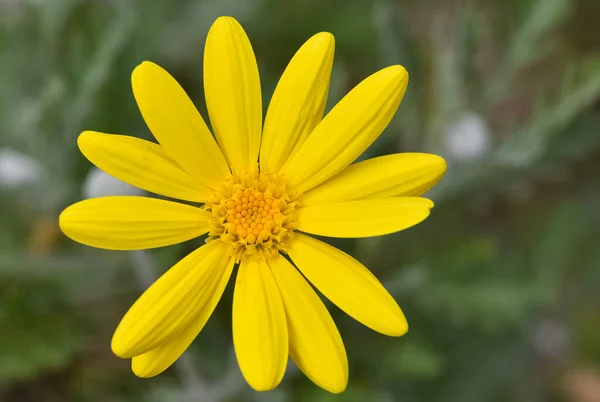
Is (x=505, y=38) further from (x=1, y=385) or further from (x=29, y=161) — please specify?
(x=1, y=385)

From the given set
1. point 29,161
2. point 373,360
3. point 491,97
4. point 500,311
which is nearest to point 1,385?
point 29,161

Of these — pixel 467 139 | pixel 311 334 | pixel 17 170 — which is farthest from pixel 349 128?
pixel 17 170

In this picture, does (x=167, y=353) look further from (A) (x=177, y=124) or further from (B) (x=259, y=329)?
(A) (x=177, y=124)

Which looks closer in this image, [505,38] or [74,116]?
[74,116]

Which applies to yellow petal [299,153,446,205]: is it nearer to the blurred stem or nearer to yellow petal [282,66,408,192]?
yellow petal [282,66,408,192]

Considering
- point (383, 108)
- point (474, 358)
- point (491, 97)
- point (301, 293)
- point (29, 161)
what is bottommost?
point (301, 293)

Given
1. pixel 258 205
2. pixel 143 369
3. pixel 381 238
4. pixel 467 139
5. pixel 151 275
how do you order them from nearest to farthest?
1. pixel 143 369
2. pixel 258 205
3. pixel 151 275
4. pixel 467 139
5. pixel 381 238

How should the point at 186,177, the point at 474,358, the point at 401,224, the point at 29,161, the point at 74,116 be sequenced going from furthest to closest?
the point at 474,358, the point at 29,161, the point at 74,116, the point at 186,177, the point at 401,224
